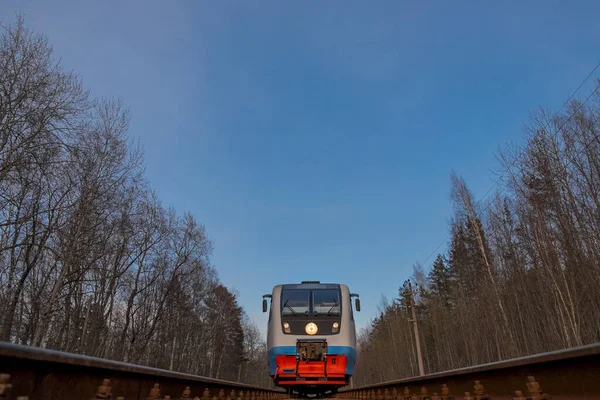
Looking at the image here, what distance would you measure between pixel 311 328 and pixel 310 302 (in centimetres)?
75

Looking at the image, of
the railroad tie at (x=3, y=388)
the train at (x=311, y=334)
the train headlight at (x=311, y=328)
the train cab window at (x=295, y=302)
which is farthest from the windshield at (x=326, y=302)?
the railroad tie at (x=3, y=388)

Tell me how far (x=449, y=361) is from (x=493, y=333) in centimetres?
1106

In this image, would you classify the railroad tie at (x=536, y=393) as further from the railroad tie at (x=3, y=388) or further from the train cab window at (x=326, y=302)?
the train cab window at (x=326, y=302)

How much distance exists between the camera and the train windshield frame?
9.53m

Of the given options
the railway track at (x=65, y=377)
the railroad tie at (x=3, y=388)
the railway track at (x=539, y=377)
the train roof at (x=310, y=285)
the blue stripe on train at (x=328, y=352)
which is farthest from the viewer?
the train roof at (x=310, y=285)

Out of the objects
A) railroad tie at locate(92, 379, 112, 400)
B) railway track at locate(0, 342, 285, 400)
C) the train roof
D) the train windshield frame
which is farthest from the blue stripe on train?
railroad tie at locate(92, 379, 112, 400)

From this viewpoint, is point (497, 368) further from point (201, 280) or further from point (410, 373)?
point (410, 373)

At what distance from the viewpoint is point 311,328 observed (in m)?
9.20

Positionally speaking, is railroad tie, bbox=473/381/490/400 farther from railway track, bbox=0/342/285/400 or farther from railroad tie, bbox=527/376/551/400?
railway track, bbox=0/342/285/400

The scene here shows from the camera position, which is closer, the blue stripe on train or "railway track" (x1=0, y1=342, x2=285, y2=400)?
"railway track" (x1=0, y1=342, x2=285, y2=400)

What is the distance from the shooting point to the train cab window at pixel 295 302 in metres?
9.58

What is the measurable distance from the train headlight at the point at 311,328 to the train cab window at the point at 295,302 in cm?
39

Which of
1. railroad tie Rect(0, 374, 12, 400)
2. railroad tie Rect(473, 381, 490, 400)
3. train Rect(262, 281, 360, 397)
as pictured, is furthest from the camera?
train Rect(262, 281, 360, 397)

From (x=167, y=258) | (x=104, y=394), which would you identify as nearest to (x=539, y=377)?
(x=104, y=394)
